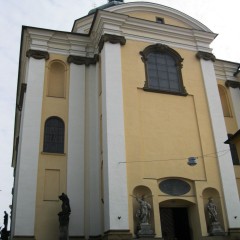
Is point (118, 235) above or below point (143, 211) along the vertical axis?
below

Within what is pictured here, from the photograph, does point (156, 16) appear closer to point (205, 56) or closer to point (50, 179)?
point (205, 56)

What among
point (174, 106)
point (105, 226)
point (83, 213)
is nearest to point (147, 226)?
point (105, 226)

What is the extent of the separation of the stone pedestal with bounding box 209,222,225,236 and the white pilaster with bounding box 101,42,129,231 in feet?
12.9

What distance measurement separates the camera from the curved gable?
20.3m

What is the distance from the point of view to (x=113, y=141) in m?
15.5

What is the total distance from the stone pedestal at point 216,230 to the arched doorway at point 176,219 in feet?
3.48

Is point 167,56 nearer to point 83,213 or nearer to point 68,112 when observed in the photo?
point 68,112

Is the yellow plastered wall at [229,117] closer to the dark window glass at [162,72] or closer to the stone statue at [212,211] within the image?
the dark window glass at [162,72]

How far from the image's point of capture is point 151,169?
15820 millimetres

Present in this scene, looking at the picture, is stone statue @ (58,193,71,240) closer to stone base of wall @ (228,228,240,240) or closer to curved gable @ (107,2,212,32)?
stone base of wall @ (228,228,240,240)

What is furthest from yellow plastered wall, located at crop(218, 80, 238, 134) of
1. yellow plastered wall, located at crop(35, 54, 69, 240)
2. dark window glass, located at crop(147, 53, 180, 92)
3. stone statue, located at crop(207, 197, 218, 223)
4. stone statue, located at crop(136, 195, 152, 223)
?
yellow plastered wall, located at crop(35, 54, 69, 240)

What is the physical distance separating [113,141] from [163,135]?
2.70 m

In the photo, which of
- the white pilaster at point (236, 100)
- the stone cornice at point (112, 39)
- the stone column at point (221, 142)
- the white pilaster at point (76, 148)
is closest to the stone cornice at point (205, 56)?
the stone column at point (221, 142)

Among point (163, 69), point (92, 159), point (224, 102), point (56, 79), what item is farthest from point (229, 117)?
point (56, 79)
